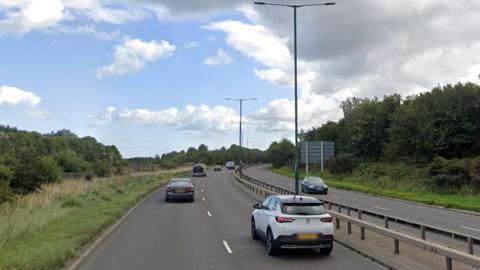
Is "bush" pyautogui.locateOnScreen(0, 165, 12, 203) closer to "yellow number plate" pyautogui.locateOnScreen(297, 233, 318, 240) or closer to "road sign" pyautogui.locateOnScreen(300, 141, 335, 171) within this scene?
"yellow number plate" pyautogui.locateOnScreen(297, 233, 318, 240)

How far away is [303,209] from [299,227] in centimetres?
63

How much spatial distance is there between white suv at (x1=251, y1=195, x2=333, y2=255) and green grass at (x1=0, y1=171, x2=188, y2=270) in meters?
4.87

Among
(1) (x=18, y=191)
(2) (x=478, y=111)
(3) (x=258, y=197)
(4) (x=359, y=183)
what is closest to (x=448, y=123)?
(2) (x=478, y=111)

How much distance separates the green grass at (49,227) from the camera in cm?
1233

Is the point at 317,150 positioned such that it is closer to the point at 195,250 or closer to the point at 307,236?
the point at 195,250

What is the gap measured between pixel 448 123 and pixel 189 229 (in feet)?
155

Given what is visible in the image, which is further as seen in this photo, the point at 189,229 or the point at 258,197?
the point at 258,197

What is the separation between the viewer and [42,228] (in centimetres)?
1805

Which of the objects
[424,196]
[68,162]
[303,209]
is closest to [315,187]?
[424,196]

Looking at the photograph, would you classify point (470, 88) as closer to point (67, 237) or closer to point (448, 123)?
point (448, 123)

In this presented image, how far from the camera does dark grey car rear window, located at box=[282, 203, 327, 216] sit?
1433 centimetres

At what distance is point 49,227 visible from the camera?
18.3 m

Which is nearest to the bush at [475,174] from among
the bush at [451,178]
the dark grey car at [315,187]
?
the bush at [451,178]

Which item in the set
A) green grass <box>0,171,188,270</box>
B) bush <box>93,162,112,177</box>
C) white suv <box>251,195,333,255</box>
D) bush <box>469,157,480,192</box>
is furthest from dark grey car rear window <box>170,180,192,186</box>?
bush <box>93,162,112,177</box>
